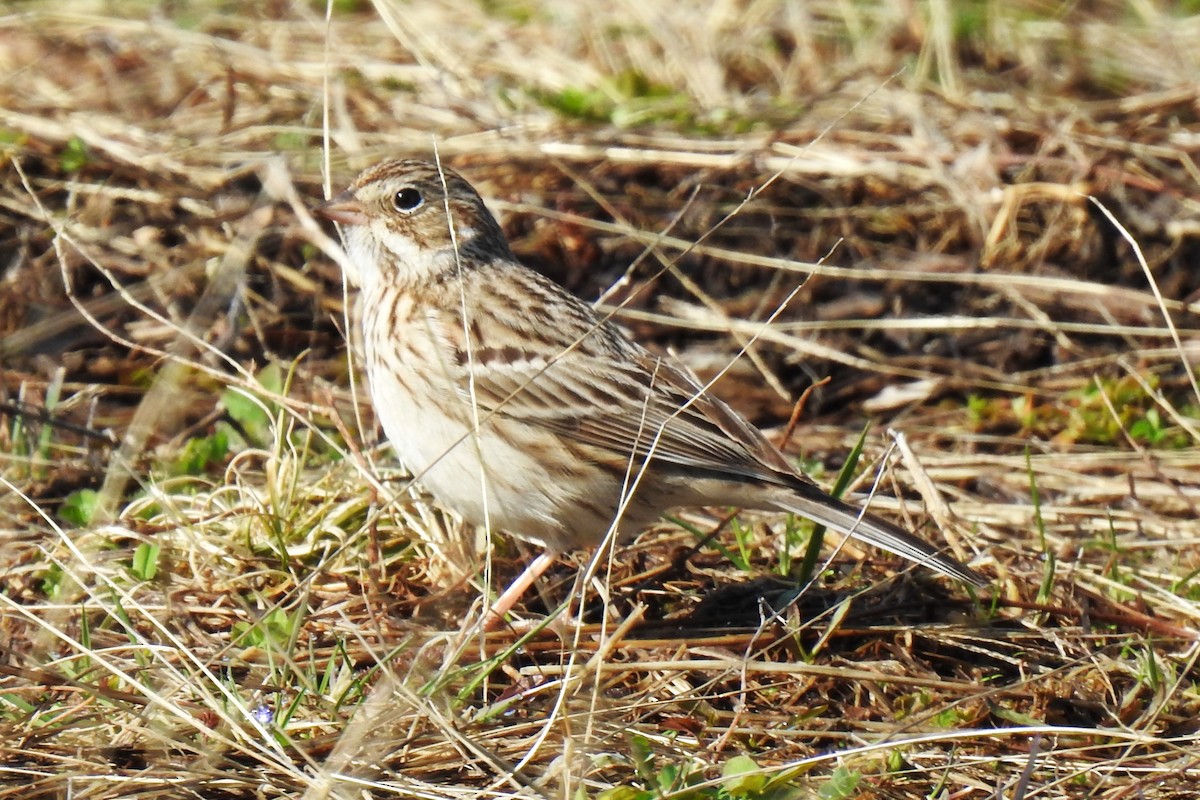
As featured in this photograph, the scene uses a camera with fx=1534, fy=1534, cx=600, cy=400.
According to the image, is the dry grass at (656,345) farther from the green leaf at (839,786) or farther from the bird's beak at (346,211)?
the bird's beak at (346,211)

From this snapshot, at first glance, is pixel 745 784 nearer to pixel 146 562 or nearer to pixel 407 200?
pixel 146 562

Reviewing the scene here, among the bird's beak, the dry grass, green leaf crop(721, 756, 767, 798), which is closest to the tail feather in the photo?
the dry grass

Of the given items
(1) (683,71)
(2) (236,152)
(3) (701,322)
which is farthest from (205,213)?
(1) (683,71)

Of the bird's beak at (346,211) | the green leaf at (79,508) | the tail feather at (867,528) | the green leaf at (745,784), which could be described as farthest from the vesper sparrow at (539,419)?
the green leaf at (79,508)

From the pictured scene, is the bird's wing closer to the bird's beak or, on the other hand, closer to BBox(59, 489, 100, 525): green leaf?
the bird's beak

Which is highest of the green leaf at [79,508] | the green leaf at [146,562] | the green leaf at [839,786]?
the green leaf at [146,562]

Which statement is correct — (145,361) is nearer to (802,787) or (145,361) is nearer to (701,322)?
(701,322)
